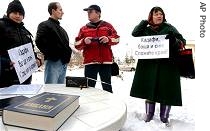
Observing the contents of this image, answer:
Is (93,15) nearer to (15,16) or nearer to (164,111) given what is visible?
(15,16)

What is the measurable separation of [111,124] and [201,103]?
34cm

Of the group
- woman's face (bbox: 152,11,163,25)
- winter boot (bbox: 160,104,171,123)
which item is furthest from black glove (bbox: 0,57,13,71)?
winter boot (bbox: 160,104,171,123)

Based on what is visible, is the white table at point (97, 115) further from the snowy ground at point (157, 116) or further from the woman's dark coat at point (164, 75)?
the woman's dark coat at point (164, 75)

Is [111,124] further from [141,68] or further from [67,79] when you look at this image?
[141,68]

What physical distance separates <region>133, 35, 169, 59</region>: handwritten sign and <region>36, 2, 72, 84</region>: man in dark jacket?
0.81m

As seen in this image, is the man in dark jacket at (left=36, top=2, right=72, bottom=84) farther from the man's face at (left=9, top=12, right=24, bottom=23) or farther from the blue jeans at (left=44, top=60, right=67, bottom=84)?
the man's face at (left=9, top=12, right=24, bottom=23)

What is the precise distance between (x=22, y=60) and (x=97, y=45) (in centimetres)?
108

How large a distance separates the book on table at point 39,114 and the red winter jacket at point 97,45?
1605 mm

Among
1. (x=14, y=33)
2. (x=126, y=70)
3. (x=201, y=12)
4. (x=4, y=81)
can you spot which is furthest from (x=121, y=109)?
(x=126, y=70)

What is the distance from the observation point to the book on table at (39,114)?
26.5 inches

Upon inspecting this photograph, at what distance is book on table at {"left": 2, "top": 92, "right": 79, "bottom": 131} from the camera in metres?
0.67

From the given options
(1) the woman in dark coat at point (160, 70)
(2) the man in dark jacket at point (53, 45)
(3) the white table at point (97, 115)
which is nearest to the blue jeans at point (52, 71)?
(2) the man in dark jacket at point (53, 45)

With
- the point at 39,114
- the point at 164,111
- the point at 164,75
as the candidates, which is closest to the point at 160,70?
the point at 164,75

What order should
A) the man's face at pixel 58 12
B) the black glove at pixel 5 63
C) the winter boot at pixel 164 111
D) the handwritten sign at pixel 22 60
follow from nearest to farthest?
the handwritten sign at pixel 22 60
the black glove at pixel 5 63
the winter boot at pixel 164 111
the man's face at pixel 58 12
